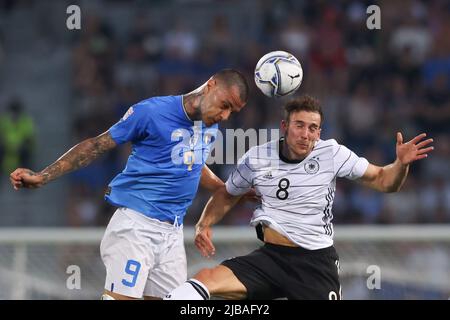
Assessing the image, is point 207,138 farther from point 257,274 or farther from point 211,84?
point 257,274

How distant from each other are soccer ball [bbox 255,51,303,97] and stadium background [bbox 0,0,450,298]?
530 cm

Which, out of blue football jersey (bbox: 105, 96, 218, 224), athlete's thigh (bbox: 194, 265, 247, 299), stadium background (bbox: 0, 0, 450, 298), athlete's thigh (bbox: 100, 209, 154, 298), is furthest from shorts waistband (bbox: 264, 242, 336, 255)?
stadium background (bbox: 0, 0, 450, 298)

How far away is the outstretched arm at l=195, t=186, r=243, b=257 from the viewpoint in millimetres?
6934

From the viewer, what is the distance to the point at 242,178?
22.8ft

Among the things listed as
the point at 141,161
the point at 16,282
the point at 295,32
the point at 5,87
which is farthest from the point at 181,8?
the point at 141,161

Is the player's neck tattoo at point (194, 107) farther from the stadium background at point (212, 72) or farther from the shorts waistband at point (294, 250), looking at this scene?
the stadium background at point (212, 72)

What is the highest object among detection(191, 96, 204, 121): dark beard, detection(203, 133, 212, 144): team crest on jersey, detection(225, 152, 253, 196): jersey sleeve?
detection(191, 96, 204, 121): dark beard

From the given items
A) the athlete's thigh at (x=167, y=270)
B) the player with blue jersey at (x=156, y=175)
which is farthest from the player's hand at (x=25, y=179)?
the athlete's thigh at (x=167, y=270)

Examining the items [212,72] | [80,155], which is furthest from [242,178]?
[212,72]

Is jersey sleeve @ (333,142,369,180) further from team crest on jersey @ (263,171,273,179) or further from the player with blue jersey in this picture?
the player with blue jersey

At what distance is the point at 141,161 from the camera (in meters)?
6.82

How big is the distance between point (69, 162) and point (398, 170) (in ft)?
6.96

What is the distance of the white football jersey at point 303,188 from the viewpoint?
674 centimetres
